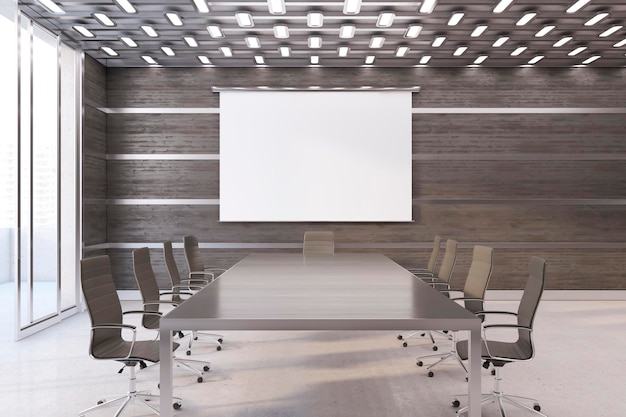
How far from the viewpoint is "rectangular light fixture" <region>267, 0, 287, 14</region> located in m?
5.92

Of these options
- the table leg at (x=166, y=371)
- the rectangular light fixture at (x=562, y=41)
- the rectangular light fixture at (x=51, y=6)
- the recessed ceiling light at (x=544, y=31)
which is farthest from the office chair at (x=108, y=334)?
the rectangular light fixture at (x=562, y=41)

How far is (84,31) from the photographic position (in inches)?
272

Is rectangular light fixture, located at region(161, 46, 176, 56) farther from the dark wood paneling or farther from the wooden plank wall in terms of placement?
the dark wood paneling

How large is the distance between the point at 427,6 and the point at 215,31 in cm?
271

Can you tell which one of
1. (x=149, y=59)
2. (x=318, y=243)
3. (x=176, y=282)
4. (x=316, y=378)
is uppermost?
(x=149, y=59)

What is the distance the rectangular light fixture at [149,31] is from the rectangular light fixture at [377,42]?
9.47 ft

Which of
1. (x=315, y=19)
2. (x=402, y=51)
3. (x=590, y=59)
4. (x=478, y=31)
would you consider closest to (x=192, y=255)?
(x=315, y=19)

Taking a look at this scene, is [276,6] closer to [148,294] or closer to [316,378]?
[148,294]

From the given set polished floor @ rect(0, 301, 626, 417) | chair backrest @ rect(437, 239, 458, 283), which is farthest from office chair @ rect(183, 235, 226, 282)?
chair backrest @ rect(437, 239, 458, 283)

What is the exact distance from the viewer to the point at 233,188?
8.59 meters

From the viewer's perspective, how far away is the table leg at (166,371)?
2977 millimetres

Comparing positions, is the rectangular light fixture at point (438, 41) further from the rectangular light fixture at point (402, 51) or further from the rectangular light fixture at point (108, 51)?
the rectangular light fixture at point (108, 51)

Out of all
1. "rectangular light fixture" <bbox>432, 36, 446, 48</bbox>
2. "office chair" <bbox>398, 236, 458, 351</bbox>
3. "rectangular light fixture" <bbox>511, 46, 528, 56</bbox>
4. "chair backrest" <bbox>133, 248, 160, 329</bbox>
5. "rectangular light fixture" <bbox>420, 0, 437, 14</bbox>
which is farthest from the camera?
"rectangular light fixture" <bbox>511, 46, 528, 56</bbox>

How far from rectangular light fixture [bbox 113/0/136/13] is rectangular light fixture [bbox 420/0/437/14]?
3.30 meters
